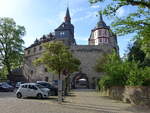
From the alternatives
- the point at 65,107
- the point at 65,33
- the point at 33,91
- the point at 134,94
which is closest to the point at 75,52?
the point at 65,33

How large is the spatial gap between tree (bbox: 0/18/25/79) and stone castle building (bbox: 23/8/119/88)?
44.0 ft

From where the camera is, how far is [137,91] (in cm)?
1955

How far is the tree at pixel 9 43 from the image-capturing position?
2276 inches

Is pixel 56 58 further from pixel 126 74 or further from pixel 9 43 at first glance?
pixel 9 43

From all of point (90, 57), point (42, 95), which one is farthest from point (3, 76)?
point (42, 95)

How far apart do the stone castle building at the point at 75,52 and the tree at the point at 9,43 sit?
44.0 feet

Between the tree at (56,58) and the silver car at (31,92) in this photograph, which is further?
the tree at (56,58)

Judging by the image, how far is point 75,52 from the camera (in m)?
70.8

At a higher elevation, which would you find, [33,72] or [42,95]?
[33,72]

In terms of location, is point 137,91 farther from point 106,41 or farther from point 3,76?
point 106,41

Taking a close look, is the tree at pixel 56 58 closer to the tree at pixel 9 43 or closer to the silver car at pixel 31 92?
the silver car at pixel 31 92

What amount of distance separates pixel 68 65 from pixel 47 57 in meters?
2.62

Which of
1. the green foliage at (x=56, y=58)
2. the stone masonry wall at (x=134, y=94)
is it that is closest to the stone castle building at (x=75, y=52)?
the green foliage at (x=56, y=58)

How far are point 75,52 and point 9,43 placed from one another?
2054 centimetres
